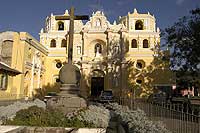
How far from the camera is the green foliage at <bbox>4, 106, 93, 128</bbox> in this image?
8094mm

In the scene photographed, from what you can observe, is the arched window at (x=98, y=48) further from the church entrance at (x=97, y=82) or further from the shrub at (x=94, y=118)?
the shrub at (x=94, y=118)

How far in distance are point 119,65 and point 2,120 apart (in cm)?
2843

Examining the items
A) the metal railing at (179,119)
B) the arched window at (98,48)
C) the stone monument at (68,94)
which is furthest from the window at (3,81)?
the metal railing at (179,119)

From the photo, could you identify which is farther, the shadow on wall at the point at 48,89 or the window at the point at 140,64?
the window at the point at 140,64

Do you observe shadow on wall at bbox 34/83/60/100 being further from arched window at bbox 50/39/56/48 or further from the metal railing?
the metal railing

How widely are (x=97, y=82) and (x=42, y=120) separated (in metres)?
29.5

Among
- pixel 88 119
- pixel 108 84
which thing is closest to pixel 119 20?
pixel 108 84

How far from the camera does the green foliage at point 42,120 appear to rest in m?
8.09

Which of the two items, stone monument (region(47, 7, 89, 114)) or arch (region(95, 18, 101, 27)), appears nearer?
stone monument (region(47, 7, 89, 114))

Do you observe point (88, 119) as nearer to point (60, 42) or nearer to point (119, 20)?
point (60, 42)

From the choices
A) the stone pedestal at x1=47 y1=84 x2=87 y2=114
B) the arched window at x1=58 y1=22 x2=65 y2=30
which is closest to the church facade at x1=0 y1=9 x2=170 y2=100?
the arched window at x1=58 y1=22 x2=65 y2=30

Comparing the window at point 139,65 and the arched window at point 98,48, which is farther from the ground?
the arched window at point 98,48

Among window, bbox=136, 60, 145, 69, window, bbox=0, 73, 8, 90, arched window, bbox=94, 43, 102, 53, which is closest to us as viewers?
window, bbox=0, 73, 8, 90

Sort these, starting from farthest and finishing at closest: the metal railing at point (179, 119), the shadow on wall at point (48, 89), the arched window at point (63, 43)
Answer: the arched window at point (63, 43) → the shadow on wall at point (48, 89) → the metal railing at point (179, 119)
